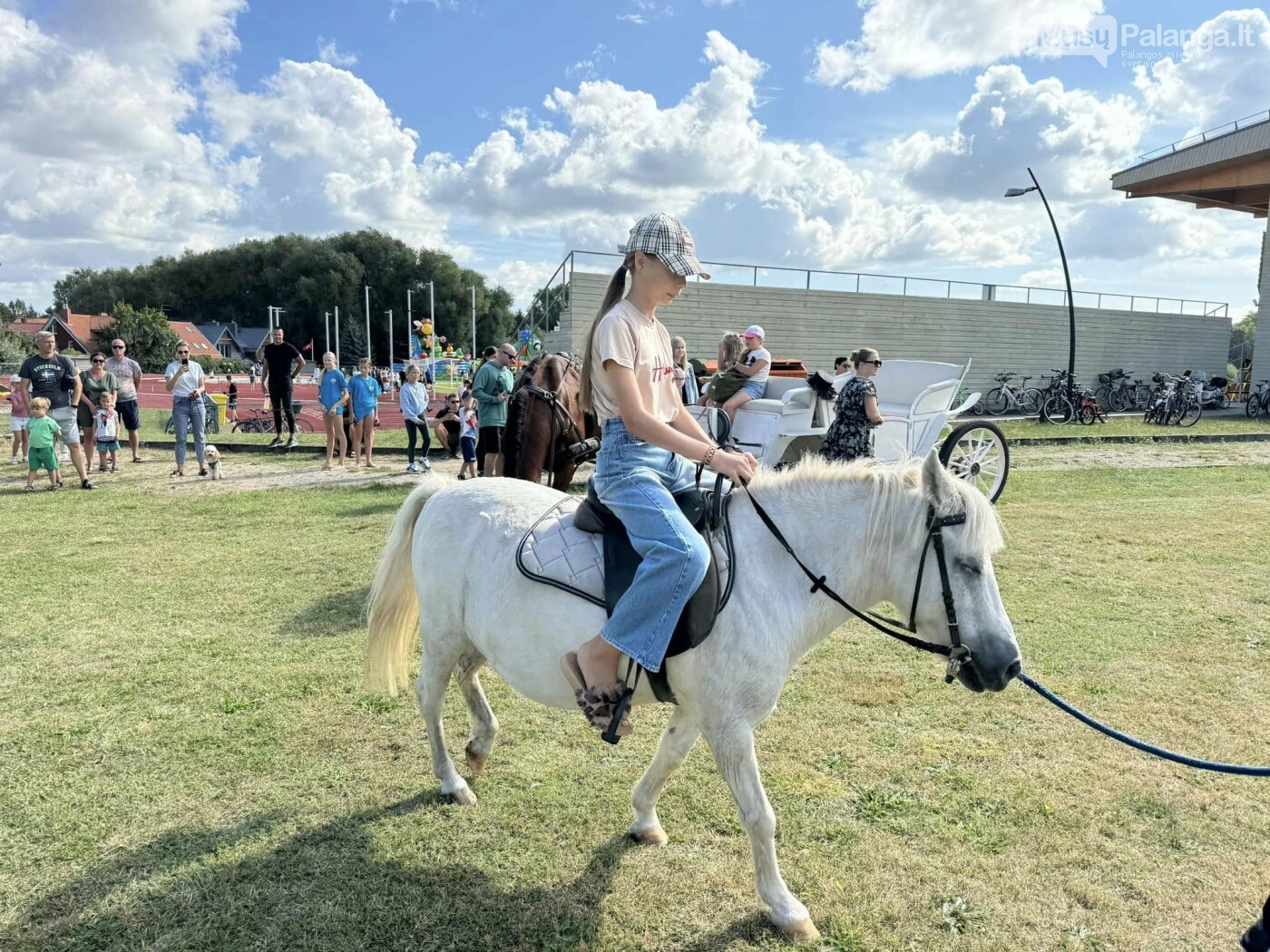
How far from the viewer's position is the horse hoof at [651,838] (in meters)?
2.90

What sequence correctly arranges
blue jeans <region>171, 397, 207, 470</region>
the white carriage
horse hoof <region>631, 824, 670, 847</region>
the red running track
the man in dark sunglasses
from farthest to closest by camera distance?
the red running track < the man in dark sunglasses < blue jeans <region>171, 397, 207, 470</region> < the white carriage < horse hoof <region>631, 824, 670, 847</region>

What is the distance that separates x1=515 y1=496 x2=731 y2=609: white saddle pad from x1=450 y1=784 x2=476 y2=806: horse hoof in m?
1.20

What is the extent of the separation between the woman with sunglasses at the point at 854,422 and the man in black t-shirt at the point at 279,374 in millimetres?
10228

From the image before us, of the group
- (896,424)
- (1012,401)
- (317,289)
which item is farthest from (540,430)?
(317,289)

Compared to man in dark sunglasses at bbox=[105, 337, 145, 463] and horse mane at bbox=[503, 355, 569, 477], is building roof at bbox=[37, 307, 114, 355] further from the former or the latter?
horse mane at bbox=[503, 355, 569, 477]

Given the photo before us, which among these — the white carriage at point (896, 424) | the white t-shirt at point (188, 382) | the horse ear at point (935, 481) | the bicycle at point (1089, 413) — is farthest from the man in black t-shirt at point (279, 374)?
the bicycle at point (1089, 413)

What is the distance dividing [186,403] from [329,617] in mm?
7659

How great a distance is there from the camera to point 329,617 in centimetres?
528

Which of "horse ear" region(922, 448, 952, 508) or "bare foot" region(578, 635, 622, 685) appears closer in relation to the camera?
"horse ear" region(922, 448, 952, 508)

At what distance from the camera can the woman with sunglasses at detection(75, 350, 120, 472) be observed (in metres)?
11.0

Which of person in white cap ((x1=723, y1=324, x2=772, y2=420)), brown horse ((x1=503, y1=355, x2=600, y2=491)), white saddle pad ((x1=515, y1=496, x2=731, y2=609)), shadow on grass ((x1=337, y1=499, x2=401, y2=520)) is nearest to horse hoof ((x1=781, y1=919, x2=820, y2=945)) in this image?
white saddle pad ((x1=515, y1=496, x2=731, y2=609))

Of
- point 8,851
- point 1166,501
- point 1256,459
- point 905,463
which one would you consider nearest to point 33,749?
point 8,851

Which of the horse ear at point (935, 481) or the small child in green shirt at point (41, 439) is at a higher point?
the horse ear at point (935, 481)

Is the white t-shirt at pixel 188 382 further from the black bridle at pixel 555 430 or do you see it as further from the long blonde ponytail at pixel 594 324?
the long blonde ponytail at pixel 594 324
